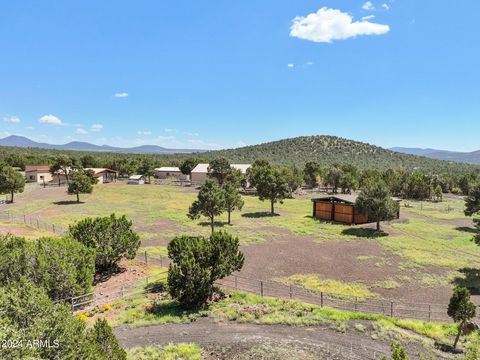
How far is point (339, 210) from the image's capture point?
173 feet

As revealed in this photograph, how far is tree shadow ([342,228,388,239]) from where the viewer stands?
141 ft

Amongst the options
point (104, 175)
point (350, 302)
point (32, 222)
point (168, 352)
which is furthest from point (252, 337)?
point (104, 175)

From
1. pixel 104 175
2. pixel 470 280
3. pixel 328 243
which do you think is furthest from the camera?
pixel 104 175

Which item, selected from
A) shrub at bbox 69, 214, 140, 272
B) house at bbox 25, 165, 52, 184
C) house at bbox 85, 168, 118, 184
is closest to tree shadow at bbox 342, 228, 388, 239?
shrub at bbox 69, 214, 140, 272

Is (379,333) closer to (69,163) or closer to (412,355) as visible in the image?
(412,355)

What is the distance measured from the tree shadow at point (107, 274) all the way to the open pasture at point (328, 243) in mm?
4631

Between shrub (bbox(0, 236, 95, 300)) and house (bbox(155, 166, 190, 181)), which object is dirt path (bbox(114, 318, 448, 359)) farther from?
house (bbox(155, 166, 190, 181))

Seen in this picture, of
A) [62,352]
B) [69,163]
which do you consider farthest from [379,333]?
[69,163]

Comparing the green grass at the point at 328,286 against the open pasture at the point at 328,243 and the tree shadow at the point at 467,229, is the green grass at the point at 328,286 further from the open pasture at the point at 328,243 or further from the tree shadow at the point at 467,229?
the tree shadow at the point at 467,229

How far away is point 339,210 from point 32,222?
144ft

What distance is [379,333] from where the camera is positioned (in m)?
17.6

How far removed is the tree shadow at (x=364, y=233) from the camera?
141ft

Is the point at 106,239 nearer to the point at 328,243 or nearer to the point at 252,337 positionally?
the point at 252,337

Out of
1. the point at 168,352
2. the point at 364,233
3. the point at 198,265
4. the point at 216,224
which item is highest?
the point at 198,265
